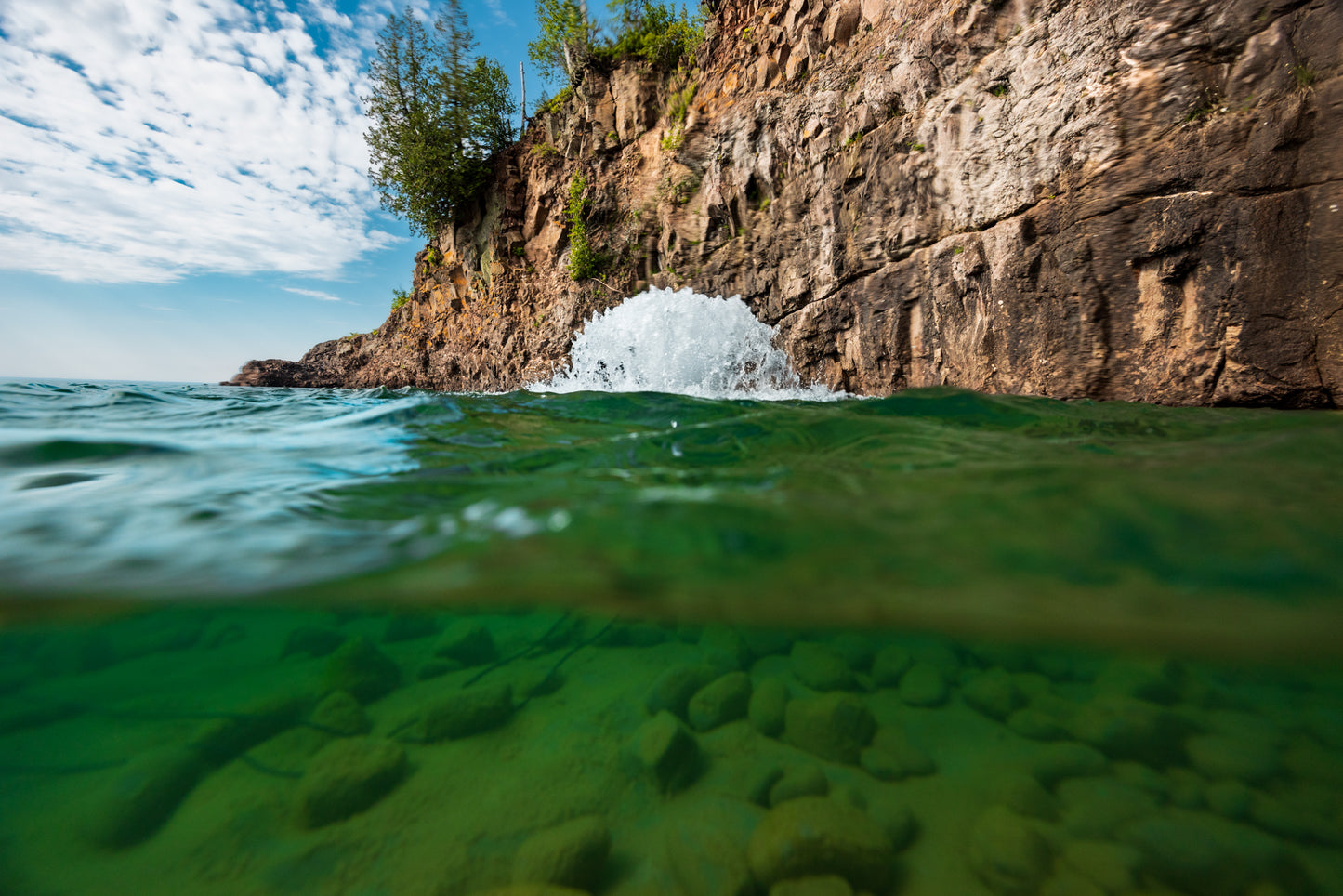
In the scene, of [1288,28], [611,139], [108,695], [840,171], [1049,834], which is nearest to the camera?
[1049,834]

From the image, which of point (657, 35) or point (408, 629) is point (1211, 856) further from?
point (657, 35)

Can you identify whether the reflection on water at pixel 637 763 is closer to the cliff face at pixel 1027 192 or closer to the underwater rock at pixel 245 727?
the underwater rock at pixel 245 727

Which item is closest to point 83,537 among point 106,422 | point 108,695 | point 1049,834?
point 108,695

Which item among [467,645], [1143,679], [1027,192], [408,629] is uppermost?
[1027,192]

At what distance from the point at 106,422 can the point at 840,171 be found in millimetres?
9686

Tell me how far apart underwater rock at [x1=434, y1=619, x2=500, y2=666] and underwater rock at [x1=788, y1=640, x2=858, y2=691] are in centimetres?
174

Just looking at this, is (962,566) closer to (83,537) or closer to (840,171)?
(83,537)

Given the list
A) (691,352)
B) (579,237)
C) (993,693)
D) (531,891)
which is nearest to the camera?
Answer: (531,891)

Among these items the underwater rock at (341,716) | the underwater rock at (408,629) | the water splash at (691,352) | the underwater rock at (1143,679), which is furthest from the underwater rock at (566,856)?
the water splash at (691,352)

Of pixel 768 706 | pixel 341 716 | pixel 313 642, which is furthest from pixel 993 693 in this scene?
pixel 313 642

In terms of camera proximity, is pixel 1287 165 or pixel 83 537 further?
pixel 1287 165

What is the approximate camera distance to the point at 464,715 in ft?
7.49

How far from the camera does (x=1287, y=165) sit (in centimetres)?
421

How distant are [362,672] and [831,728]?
7.55ft
